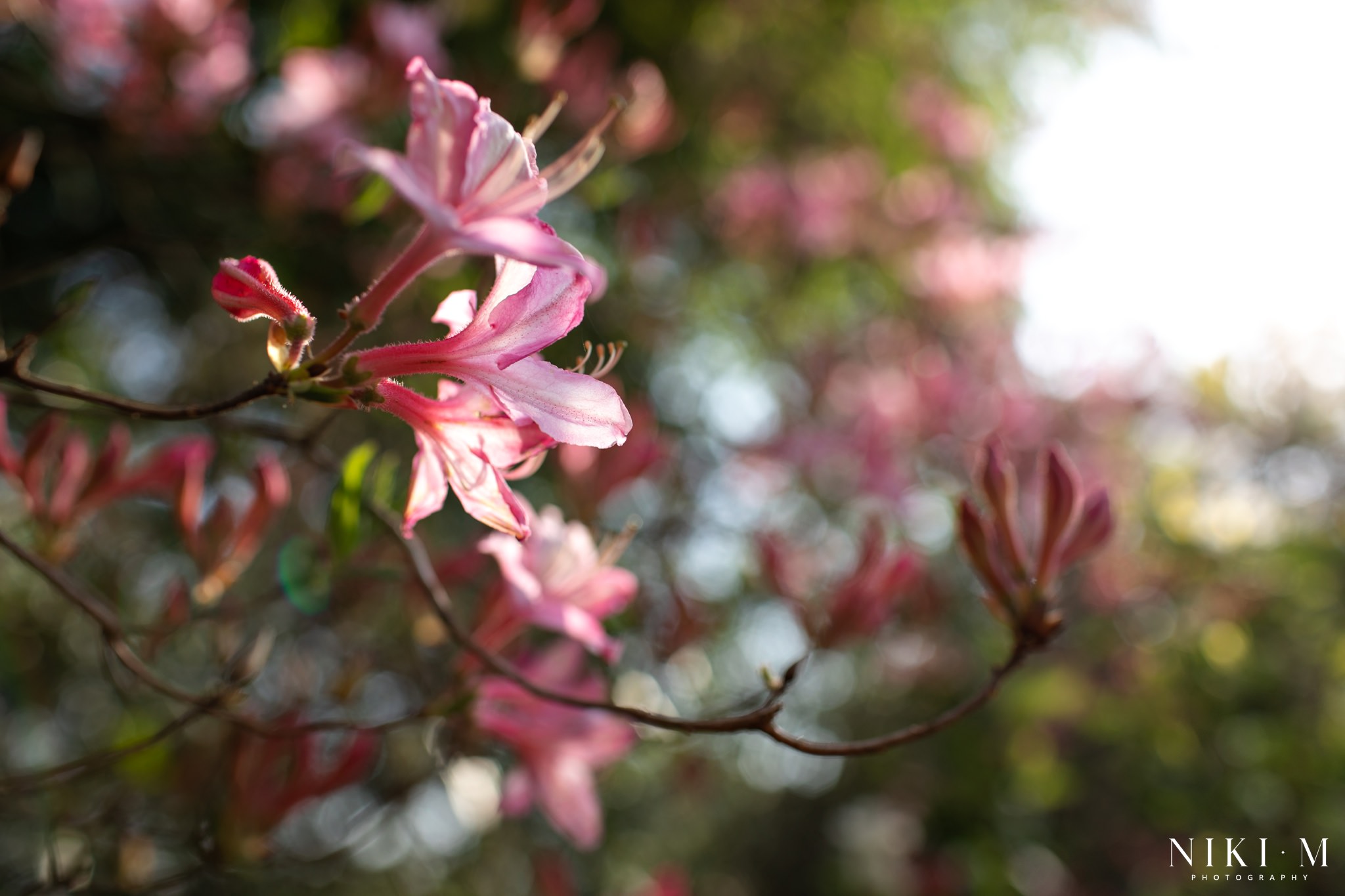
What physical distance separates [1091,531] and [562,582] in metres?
0.61

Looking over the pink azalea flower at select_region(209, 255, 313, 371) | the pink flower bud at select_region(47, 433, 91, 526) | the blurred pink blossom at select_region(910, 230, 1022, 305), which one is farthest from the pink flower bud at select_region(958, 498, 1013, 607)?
the blurred pink blossom at select_region(910, 230, 1022, 305)

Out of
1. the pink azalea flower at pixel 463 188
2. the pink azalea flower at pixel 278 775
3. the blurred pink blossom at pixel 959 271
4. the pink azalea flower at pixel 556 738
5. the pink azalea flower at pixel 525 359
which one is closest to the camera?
the pink azalea flower at pixel 463 188

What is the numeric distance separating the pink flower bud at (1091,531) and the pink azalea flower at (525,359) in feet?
1.99

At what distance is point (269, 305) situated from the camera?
0.70 metres

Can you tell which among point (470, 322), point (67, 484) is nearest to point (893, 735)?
point (470, 322)

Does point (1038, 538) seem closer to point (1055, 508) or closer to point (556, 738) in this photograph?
point (1055, 508)

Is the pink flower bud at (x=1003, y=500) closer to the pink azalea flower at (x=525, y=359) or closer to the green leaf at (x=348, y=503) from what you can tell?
the pink azalea flower at (x=525, y=359)

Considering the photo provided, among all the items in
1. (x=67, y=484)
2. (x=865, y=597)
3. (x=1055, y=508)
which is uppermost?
(x=1055, y=508)

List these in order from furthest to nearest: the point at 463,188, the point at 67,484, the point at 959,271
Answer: the point at 959,271 → the point at 67,484 → the point at 463,188

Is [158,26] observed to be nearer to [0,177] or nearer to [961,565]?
[0,177]

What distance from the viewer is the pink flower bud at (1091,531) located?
1.10 meters


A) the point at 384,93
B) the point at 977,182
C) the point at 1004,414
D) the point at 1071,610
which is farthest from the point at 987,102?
the point at 384,93

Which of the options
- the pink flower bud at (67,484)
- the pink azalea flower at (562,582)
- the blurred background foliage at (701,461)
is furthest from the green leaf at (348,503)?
the pink flower bud at (67,484)

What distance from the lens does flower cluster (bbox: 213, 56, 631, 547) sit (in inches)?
25.6
